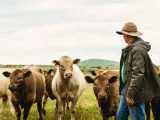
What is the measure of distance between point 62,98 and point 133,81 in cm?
709

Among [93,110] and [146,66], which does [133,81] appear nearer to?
[146,66]

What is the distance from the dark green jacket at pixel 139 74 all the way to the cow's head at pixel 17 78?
5.32 meters

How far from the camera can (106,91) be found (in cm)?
1162

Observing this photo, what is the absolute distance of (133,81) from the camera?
8383 mm

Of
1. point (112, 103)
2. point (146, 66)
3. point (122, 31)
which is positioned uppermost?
point (122, 31)

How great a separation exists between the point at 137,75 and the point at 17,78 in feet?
19.7

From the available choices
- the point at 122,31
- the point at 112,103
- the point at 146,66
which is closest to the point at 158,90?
the point at 146,66

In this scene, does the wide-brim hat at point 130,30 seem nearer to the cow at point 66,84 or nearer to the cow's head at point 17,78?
the cow's head at point 17,78

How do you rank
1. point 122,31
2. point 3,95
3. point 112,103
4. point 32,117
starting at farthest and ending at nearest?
point 3,95, point 32,117, point 112,103, point 122,31

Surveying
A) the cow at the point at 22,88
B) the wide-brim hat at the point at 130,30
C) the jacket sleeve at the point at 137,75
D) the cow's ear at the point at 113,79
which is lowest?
the cow at the point at 22,88

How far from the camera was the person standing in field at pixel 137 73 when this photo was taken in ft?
27.6

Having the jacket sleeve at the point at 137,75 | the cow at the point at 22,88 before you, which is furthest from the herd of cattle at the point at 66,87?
the jacket sleeve at the point at 137,75

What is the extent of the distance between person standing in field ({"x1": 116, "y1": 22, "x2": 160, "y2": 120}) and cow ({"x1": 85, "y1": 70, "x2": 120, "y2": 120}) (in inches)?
82.0

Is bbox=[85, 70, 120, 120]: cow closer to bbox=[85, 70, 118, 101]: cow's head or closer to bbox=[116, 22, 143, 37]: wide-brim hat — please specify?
bbox=[85, 70, 118, 101]: cow's head
